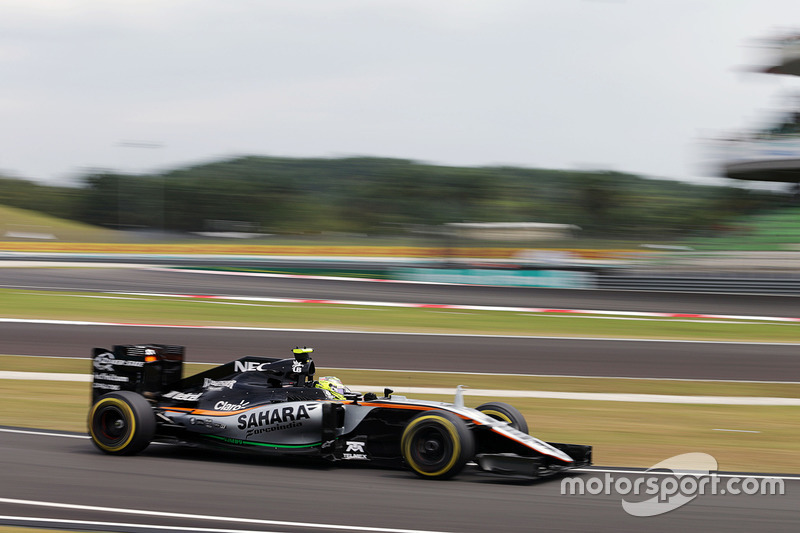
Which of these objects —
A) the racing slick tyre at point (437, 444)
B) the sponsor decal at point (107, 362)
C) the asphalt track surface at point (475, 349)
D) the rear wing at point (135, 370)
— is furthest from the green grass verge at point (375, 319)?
the racing slick tyre at point (437, 444)

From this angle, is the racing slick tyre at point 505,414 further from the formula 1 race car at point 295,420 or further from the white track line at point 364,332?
Answer: the white track line at point 364,332

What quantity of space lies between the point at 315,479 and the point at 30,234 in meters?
41.7

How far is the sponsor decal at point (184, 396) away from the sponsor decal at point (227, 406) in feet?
0.81

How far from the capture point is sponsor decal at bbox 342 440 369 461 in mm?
6180

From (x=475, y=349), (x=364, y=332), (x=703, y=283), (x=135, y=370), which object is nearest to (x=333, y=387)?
(x=135, y=370)

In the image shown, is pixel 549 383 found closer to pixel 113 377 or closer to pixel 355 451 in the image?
pixel 355 451

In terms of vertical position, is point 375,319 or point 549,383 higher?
point 375,319

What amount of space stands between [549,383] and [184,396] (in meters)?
6.19

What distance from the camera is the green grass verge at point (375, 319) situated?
16578 mm

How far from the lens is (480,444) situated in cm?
600

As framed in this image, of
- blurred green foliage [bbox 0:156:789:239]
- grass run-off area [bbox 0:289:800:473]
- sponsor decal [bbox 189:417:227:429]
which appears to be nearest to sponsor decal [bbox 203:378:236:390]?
sponsor decal [bbox 189:417:227:429]

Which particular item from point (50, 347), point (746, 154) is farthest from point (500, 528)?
point (746, 154)

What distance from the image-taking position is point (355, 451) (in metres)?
6.20

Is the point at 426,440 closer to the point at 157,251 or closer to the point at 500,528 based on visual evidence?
the point at 500,528
